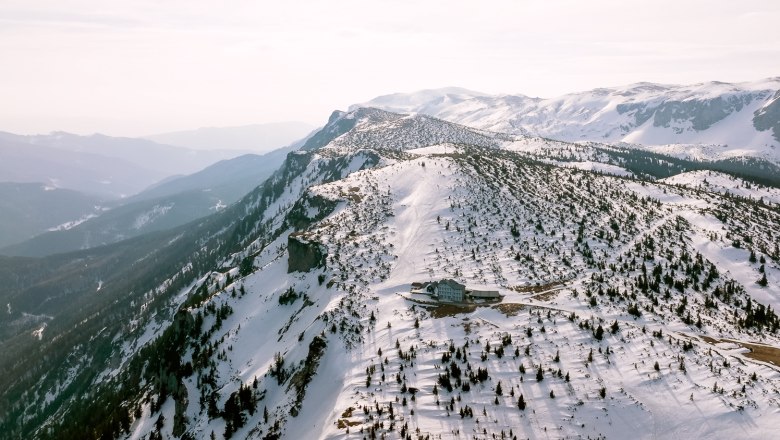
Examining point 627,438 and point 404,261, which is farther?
point 404,261

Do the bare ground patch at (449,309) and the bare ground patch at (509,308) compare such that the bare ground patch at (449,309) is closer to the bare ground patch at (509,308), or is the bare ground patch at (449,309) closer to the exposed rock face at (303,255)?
the bare ground patch at (509,308)

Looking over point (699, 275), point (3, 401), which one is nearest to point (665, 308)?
point (699, 275)

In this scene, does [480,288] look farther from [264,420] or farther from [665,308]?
[264,420]

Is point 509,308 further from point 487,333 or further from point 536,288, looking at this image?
point 536,288

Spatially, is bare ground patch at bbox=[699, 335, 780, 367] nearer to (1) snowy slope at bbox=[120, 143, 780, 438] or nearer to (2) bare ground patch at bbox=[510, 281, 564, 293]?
(1) snowy slope at bbox=[120, 143, 780, 438]

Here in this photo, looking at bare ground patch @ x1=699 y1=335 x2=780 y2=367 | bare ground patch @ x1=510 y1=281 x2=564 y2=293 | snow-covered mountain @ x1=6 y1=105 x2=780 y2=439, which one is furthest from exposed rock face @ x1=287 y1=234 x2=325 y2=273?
bare ground patch @ x1=699 y1=335 x2=780 y2=367

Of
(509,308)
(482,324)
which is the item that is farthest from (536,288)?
(482,324)
